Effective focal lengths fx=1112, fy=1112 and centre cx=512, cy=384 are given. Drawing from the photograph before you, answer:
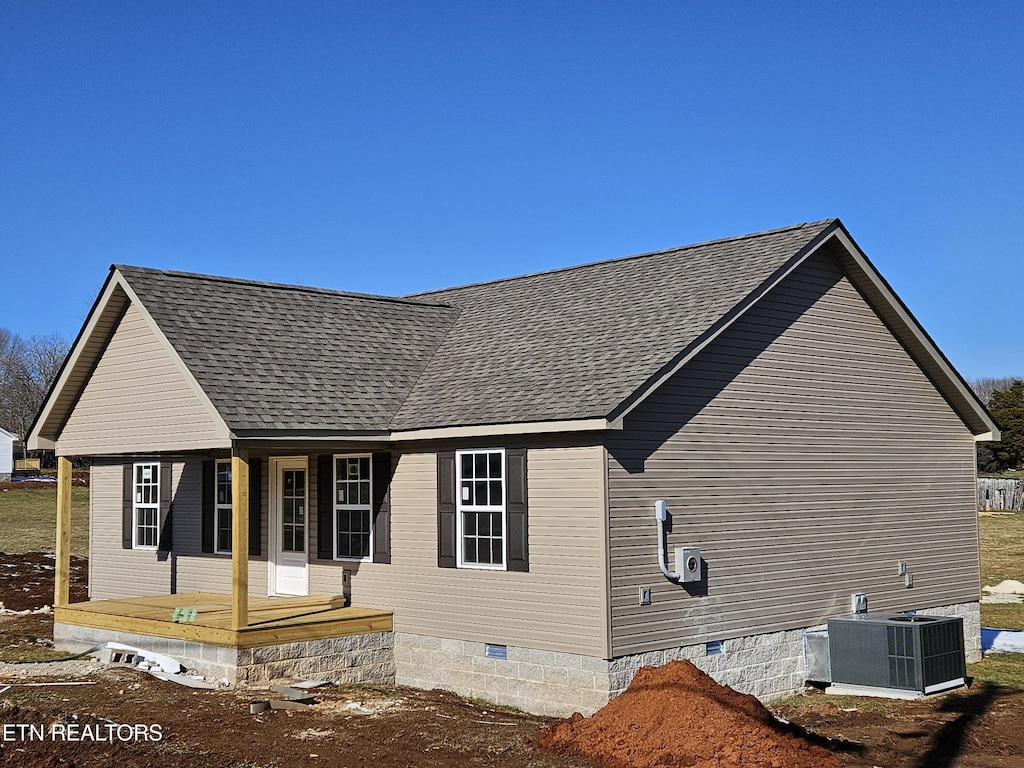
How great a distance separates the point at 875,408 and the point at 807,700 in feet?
15.0

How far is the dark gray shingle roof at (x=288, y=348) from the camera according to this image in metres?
13.8

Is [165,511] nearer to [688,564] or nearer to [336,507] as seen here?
[336,507]

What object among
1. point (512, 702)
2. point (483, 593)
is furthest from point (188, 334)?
point (512, 702)

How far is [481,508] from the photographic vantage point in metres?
13.6

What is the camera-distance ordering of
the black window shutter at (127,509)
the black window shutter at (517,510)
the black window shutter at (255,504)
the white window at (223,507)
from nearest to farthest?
Answer: the black window shutter at (517,510)
the black window shutter at (255,504)
the white window at (223,507)
the black window shutter at (127,509)

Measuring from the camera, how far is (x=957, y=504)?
1748 centimetres

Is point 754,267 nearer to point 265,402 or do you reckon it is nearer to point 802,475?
point 802,475

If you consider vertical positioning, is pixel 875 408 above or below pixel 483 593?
above

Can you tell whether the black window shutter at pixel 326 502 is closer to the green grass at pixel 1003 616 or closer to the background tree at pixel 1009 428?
the green grass at pixel 1003 616

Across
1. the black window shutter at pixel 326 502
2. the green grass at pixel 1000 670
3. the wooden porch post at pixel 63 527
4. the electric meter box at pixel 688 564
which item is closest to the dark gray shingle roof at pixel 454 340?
the black window shutter at pixel 326 502

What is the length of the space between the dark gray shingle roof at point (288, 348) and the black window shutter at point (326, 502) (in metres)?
1.29

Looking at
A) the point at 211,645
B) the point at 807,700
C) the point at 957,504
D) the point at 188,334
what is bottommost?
the point at 807,700

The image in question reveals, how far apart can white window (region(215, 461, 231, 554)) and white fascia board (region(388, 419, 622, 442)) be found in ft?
13.7

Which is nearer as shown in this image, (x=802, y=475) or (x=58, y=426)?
(x=802, y=475)
